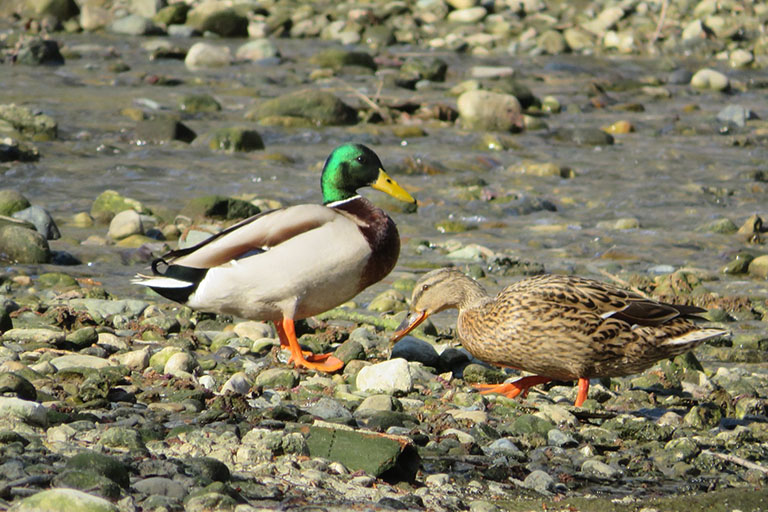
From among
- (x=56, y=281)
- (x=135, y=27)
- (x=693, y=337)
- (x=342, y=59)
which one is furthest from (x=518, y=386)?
(x=135, y=27)

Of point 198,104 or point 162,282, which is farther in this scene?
point 198,104

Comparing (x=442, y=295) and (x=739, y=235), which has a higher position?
(x=442, y=295)

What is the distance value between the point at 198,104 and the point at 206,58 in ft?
11.8

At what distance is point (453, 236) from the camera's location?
9484 millimetres

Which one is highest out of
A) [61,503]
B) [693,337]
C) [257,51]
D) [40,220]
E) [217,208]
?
[61,503]

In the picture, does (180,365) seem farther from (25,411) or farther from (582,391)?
(582,391)

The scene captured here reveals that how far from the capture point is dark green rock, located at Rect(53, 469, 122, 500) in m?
3.31

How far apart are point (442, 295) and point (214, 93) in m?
10.6

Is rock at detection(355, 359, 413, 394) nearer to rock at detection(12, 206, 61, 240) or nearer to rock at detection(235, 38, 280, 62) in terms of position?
rock at detection(12, 206, 61, 240)

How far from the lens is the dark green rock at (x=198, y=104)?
47.0 feet

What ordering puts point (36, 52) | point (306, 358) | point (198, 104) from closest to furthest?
point (306, 358), point (198, 104), point (36, 52)

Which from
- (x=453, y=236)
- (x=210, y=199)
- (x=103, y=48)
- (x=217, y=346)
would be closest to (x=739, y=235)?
(x=453, y=236)

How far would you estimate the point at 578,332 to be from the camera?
5.04 m

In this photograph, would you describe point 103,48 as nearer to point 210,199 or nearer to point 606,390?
point 210,199
